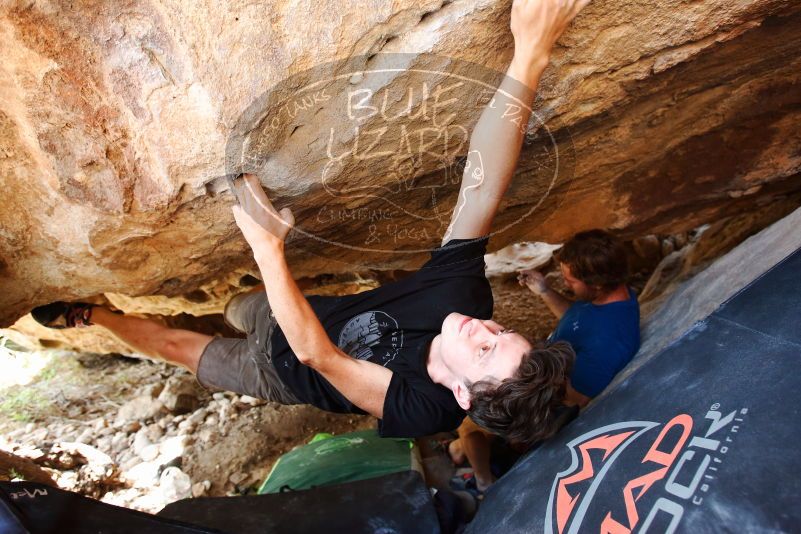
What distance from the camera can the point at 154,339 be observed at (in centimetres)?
253

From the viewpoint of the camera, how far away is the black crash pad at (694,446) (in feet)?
4.31

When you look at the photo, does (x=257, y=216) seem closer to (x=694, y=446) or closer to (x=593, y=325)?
(x=694, y=446)

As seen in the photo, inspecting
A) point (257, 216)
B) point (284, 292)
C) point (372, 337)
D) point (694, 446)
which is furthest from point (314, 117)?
point (694, 446)

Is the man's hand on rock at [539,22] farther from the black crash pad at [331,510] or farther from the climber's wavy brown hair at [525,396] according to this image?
the black crash pad at [331,510]

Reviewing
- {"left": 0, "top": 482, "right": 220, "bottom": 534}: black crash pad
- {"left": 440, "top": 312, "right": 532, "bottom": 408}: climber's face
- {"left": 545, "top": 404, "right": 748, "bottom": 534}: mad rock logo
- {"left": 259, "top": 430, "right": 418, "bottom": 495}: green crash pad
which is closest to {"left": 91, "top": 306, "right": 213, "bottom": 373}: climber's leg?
{"left": 259, "top": 430, "right": 418, "bottom": 495}: green crash pad

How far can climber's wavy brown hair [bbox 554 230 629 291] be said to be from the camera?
97.0 inches

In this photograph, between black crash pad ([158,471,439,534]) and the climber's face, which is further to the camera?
black crash pad ([158,471,439,534])

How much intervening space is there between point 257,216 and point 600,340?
1574 mm

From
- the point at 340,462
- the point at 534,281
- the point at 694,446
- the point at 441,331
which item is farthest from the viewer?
the point at 534,281

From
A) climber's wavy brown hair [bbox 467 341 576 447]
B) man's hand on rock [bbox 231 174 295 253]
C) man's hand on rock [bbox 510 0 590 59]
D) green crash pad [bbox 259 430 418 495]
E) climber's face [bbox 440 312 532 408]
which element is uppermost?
man's hand on rock [bbox 510 0 590 59]

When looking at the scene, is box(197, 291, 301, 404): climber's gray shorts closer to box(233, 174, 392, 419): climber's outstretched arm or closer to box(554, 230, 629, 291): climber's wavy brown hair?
box(233, 174, 392, 419): climber's outstretched arm

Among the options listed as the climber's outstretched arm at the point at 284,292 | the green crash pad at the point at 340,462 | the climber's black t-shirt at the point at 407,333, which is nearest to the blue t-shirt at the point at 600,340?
the climber's black t-shirt at the point at 407,333

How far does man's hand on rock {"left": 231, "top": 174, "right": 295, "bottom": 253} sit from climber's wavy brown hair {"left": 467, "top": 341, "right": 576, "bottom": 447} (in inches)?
30.0

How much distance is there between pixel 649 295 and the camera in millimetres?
3570
